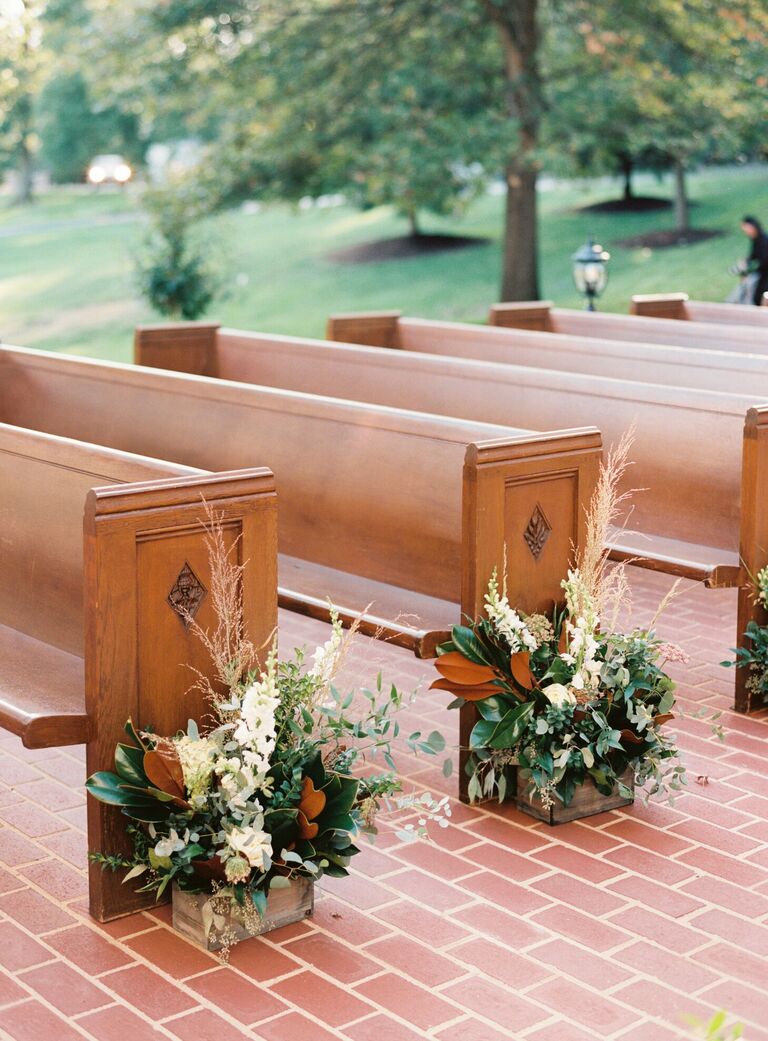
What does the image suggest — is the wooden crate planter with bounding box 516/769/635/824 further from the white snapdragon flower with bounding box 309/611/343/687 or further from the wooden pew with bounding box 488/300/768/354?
the wooden pew with bounding box 488/300/768/354

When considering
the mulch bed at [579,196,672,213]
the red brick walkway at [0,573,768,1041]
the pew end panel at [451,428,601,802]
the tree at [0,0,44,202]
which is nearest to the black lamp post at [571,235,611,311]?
the pew end panel at [451,428,601,802]

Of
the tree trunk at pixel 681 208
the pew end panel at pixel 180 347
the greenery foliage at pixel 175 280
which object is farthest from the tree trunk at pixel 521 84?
the pew end panel at pixel 180 347

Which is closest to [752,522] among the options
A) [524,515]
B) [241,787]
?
[524,515]

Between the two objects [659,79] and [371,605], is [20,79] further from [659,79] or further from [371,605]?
[371,605]

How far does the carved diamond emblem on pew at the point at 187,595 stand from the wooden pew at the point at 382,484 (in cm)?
62

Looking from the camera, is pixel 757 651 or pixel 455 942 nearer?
pixel 455 942

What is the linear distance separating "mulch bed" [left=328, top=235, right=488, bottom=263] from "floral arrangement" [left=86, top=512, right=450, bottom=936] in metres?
22.0

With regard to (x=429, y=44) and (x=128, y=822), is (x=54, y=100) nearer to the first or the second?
(x=429, y=44)

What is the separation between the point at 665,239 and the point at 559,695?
20551 mm

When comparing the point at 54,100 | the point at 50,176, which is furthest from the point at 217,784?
the point at 50,176

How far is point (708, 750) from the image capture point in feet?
15.7

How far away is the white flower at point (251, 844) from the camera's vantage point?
11.0 feet

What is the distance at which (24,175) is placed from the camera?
34625 mm

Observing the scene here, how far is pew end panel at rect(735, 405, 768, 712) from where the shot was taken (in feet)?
16.2
